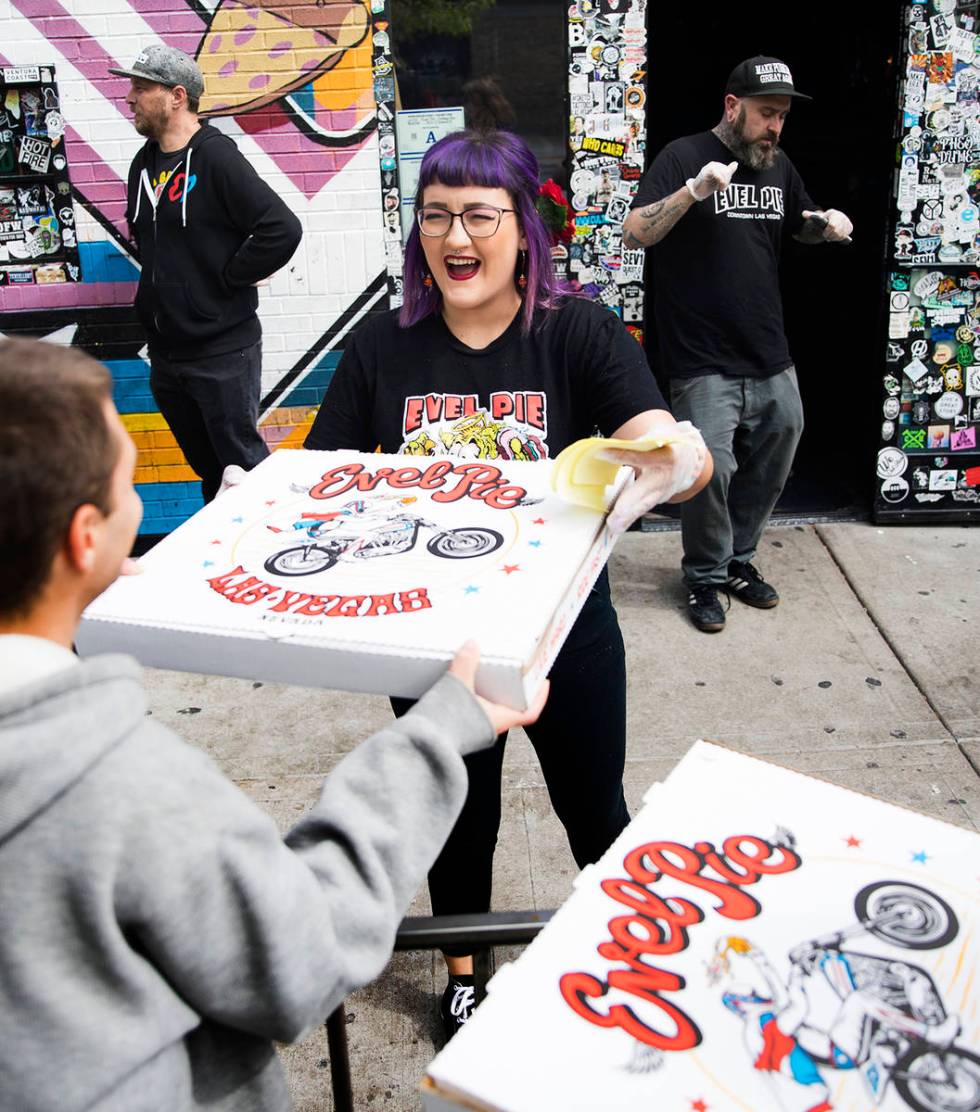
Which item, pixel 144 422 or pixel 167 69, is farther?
pixel 144 422

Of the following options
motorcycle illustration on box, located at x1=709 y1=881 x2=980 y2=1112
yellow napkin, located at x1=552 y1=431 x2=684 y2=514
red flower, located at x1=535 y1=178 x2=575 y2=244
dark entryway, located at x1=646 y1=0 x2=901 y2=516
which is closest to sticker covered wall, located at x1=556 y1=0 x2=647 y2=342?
red flower, located at x1=535 y1=178 x2=575 y2=244

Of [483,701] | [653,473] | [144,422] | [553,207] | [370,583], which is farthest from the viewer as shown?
[144,422]

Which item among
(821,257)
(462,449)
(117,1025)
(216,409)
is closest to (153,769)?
(117,1025)

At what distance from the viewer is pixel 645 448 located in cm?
174

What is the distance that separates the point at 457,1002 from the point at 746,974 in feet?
5.19

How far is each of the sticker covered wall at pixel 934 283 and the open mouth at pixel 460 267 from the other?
136 inches

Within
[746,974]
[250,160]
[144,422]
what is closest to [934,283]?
[250,160]

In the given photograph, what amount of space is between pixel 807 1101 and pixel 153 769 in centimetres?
66

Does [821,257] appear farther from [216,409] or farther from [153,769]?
[153,769]

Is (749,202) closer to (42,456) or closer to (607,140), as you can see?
(607,140)

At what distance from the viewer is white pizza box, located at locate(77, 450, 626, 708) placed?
1.39 meters

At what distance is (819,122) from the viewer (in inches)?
363

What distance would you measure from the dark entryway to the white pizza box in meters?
5.61

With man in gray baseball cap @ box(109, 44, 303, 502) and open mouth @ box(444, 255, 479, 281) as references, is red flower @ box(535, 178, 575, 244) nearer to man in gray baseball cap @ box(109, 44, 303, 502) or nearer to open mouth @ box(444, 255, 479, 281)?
man in gray baseball cap @ box(109, 44, 303, 502)
